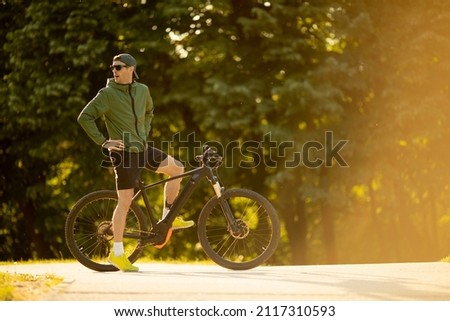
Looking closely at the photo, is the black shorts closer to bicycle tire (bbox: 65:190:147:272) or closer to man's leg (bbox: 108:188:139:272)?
man's leg (bbox: 108:188:139:272)

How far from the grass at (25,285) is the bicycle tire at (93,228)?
0.52 m

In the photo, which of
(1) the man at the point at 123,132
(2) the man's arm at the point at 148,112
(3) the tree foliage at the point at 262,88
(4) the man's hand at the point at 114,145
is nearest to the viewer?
(4) the man's hand at the point at 114,145

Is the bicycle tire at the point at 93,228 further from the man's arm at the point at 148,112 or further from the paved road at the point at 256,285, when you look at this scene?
the man's arm at the point at 148,112

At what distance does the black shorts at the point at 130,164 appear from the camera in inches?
323

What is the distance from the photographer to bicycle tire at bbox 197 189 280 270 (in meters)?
8.15

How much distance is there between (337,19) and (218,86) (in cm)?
287

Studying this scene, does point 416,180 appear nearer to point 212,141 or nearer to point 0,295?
point 212,141

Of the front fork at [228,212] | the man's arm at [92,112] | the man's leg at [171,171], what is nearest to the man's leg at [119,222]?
the man's leg at [171,171]

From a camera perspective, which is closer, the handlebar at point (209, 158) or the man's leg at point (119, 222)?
the man's leg at point (119, 222)

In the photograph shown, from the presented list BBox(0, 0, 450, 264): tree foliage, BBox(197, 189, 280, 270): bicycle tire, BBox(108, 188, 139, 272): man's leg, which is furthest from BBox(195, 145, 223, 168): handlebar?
BBox(0, 0, 450, 264): tree foliage

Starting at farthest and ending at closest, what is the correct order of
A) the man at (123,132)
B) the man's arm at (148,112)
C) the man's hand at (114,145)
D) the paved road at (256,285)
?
the man's arm at (148,112), the man at (123,132), the man's hand at (114,145), the paved road at (256,285)

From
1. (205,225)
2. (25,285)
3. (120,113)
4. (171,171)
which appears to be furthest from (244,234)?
(25,285)

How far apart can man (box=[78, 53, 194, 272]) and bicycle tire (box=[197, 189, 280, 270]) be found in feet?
0.77

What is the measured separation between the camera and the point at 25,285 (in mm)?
7469
